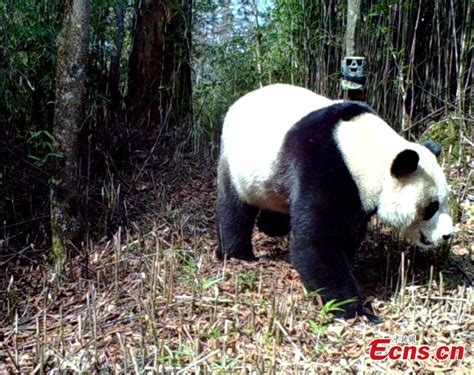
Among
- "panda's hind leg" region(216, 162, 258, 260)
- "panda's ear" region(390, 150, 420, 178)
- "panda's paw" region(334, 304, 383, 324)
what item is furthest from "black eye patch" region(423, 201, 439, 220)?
"panda's hind leg" region(216, 162, 258, 260)

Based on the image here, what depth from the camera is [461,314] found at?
3326 millimetres

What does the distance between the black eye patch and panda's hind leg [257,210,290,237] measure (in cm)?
128

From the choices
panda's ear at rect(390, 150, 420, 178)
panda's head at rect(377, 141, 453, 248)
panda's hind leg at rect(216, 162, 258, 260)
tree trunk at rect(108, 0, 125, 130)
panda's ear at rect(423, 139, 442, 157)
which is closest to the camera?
panda's ear at rect(390, 150, 420, 178)

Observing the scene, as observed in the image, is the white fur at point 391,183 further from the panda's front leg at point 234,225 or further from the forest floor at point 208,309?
the panda's front leg at point 234,225

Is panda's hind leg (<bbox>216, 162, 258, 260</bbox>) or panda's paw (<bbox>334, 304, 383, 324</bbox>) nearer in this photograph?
panda's paw (<bbox>334, 304, 383, 324</bbox>)

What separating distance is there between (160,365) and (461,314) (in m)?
1.70

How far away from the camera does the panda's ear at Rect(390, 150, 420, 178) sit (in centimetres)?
333

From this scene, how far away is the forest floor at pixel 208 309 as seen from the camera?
9.41 ft

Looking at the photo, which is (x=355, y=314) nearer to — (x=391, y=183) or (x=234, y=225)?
(x=391, y=183)

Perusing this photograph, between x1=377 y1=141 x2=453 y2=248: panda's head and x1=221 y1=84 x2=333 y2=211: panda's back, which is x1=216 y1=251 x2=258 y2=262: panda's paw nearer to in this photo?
x1=221 y1=84 x2=333 y2=211: panda's back

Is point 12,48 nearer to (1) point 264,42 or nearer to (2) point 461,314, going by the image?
(1) point 264,42

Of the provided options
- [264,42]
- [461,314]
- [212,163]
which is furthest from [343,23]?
[461,314]

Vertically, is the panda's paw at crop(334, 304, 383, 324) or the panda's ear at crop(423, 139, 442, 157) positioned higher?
the panda's ear at crop(423, 139, 442, 157)

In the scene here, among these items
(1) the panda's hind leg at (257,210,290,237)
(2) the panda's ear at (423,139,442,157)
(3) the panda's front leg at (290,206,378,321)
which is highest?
(2) the panda's ear at (423,139,442,157)
